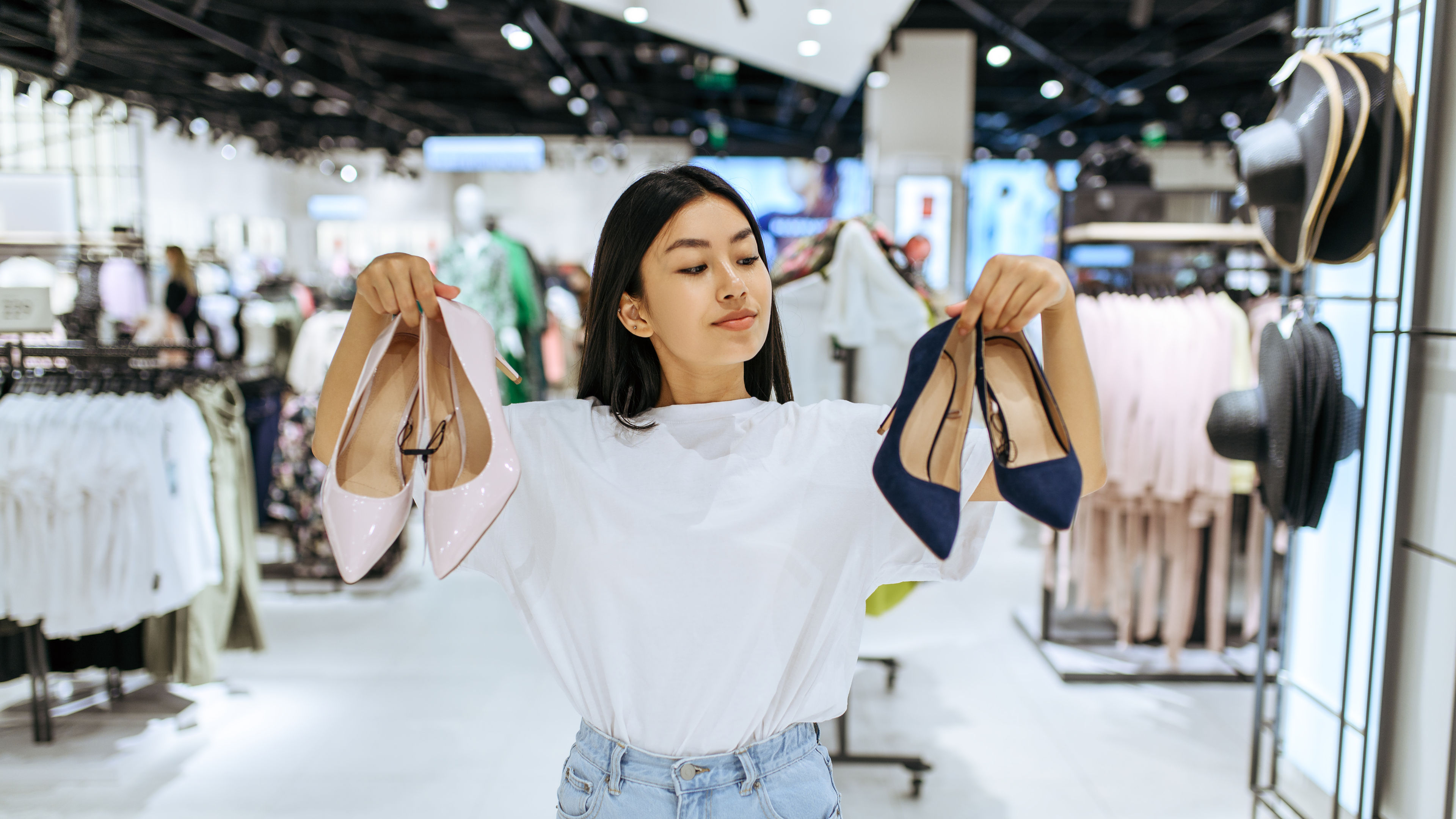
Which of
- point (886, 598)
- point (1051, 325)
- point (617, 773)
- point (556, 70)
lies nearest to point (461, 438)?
point (617, 773)

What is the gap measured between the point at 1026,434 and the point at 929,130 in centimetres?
751

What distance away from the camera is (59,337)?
504 cm

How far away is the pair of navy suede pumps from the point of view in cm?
88

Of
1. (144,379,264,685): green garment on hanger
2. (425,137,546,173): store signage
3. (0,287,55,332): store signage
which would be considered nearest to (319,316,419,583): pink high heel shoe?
(144,379,264,685): green garment on hanger

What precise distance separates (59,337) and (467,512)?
18.0ft

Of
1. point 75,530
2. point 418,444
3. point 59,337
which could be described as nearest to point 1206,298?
point 418,444

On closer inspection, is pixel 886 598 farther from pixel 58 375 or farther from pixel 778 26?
pixel 778 26

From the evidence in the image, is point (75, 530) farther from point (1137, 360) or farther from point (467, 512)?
point (1137, 360)

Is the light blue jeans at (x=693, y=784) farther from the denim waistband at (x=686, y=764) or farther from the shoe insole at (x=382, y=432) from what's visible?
the shoe insole at (x=382, y=432)

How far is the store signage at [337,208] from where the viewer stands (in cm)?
1473

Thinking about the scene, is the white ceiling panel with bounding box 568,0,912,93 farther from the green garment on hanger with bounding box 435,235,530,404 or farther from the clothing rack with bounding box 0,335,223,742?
the clothing rack with bounding box 0,335,223,742

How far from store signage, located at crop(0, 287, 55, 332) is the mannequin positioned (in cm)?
187

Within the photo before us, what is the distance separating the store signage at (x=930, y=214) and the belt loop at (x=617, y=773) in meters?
6.82

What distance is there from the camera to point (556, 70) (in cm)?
1103
